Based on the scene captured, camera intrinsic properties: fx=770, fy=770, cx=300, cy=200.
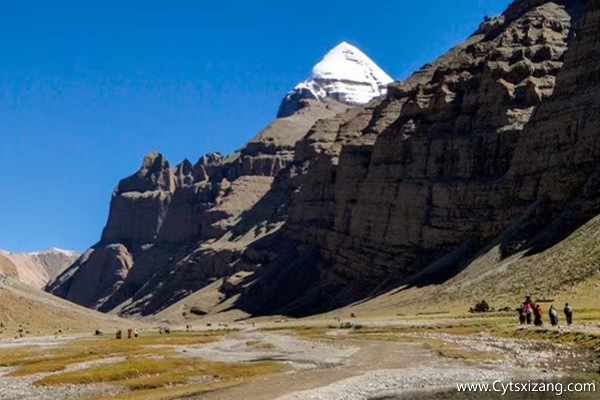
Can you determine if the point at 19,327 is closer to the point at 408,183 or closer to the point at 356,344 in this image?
the point at 356,344

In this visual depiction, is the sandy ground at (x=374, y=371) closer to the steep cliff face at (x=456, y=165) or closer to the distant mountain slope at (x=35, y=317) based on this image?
the distant mountain slope at (x=35, y=317)

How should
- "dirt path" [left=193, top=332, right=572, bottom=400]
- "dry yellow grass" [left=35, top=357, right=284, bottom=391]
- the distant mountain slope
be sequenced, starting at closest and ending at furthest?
"dirt path" [left=193, top=332, right=572, bottom=400], "dry yellow grass" [left=35, top=357, right=284, bottom=391], the distant mountain slope

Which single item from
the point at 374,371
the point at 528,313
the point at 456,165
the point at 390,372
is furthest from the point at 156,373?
the point at 456,165

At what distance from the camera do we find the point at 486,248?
14438cm

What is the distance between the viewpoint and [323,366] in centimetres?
6209

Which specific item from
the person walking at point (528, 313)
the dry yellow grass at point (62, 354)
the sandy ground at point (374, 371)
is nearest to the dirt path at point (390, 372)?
the sandy ground at point (374, 371)

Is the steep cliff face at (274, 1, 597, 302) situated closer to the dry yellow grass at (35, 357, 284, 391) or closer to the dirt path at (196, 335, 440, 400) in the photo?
the dirt path at (196, 335, 440, 400)

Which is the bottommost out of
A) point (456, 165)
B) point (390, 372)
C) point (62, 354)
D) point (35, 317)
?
point (390, 372)

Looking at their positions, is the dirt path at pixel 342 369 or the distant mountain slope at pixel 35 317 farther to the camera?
the distant mountain slope at pixel 35 317

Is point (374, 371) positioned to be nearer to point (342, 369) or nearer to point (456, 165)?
point (342, 369)

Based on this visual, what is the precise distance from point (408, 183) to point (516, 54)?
41250 millimetres

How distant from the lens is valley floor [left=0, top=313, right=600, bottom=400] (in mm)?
49159

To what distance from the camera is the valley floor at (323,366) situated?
49.2 m

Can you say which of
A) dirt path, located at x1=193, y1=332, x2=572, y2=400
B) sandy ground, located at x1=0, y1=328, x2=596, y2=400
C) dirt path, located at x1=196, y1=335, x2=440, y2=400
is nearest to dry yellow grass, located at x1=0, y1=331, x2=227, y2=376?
sandy ground, located at x1=0, y1=328, x2=596, y2=400
